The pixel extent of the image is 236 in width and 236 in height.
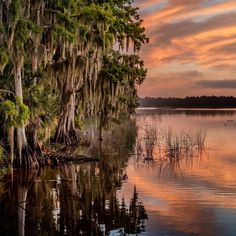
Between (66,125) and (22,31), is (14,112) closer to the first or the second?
(22,31)

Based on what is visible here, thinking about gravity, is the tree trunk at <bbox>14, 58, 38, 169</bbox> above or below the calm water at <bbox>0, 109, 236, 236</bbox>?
above

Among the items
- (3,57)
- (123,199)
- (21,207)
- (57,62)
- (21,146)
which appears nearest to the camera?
(21,207)

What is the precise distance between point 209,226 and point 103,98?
19016mm

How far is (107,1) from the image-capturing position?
2977 centimetres

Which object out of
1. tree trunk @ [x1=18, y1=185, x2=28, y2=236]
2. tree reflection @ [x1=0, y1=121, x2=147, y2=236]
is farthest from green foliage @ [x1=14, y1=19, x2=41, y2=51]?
tree trunk @ [x1=18, y1=185, x2=28, y2=236]

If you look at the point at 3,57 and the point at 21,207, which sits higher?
the point at 3,57

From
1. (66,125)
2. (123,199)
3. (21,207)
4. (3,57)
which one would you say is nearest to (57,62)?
(66,125)

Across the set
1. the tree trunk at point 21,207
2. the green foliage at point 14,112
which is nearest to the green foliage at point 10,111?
the green foliage at point 14,112

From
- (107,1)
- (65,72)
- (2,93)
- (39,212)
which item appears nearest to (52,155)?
(2,93)

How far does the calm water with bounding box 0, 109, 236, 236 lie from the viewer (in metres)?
11.2

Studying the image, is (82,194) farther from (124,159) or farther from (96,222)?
(124,159)

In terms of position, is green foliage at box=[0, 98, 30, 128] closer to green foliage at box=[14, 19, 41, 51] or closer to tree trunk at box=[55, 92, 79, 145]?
green foliage at box=[14, 19, 41, 51]

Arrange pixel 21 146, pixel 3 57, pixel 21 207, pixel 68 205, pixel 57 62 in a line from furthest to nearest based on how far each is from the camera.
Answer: pixel 57 62
pixel 21 146
pixel 3 57
pixel 68 205
pixel 21 207

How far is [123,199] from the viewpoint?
14.3m
